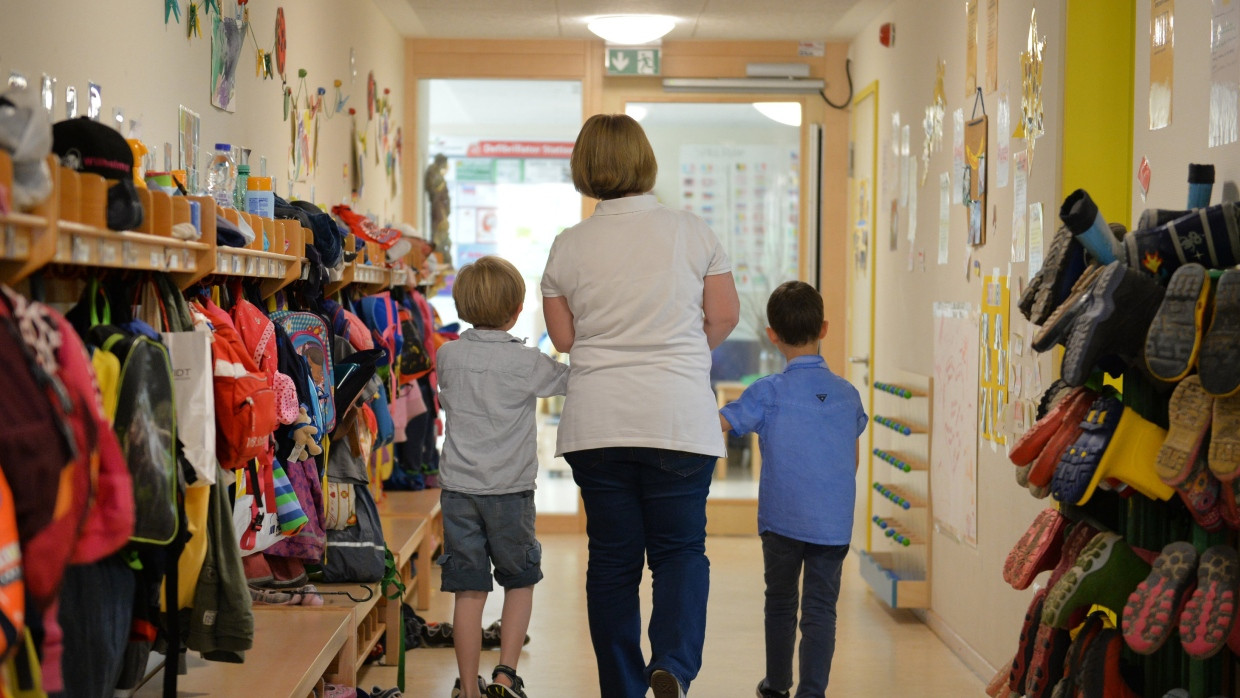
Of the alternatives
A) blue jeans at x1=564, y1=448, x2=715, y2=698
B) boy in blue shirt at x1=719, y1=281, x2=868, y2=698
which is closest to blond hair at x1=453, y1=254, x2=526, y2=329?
boy in blue shirt at x1=719, y1=281, x2=868, y2=698

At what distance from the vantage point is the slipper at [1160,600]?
1.87 metres

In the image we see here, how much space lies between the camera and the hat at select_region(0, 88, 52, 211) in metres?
1.46

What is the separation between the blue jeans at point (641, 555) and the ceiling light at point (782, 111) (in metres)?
4.38

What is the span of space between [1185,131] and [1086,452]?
31.7 inches

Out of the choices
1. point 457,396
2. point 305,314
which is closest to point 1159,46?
point 457,396

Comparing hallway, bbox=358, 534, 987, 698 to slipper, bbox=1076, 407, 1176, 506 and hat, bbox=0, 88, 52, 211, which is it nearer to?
slipper, bbox=1076, 407, 1176, 506

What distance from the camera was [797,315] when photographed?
3168mm

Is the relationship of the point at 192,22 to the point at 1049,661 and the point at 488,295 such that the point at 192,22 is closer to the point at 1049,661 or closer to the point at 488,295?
the point at 488,295

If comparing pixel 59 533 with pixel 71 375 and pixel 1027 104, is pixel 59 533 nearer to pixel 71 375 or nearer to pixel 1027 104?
pixel 71 375

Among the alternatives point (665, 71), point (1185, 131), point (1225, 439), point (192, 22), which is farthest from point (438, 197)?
point (1225, 439)

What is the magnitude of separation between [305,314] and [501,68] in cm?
370

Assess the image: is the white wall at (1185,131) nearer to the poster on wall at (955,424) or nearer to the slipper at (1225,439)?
the slipper at (1225,439)

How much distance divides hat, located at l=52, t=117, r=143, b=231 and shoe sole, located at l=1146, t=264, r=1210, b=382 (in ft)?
5.06

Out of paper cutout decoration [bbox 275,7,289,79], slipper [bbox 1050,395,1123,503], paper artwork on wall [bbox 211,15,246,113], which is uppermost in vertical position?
paper cutout decoration [bbox 275,7,289,79]
